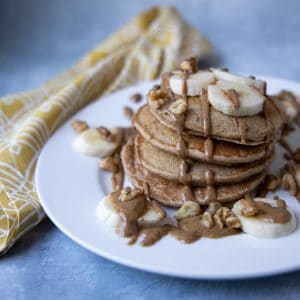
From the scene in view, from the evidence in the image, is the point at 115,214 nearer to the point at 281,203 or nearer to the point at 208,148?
the point at 208,148

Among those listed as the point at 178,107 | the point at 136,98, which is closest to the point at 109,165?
the point at 178,107

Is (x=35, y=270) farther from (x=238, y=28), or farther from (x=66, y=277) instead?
(x=238, y=28)

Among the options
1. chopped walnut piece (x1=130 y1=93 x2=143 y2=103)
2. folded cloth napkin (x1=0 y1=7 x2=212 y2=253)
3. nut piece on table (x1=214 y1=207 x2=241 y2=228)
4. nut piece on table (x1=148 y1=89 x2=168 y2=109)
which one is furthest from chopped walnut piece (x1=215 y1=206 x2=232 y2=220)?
chopped walnut piece (x1=130 y1=93 x2=143 y2=103)

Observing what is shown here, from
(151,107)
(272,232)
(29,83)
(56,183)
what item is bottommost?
(29,83)

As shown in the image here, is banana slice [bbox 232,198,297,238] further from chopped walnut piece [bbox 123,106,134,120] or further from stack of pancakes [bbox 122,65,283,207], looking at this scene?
chopped walnut piece [bbox 123,106,134,120]

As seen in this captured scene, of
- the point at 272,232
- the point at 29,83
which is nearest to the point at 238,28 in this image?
the point at 29,83

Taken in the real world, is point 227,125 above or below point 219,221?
above
